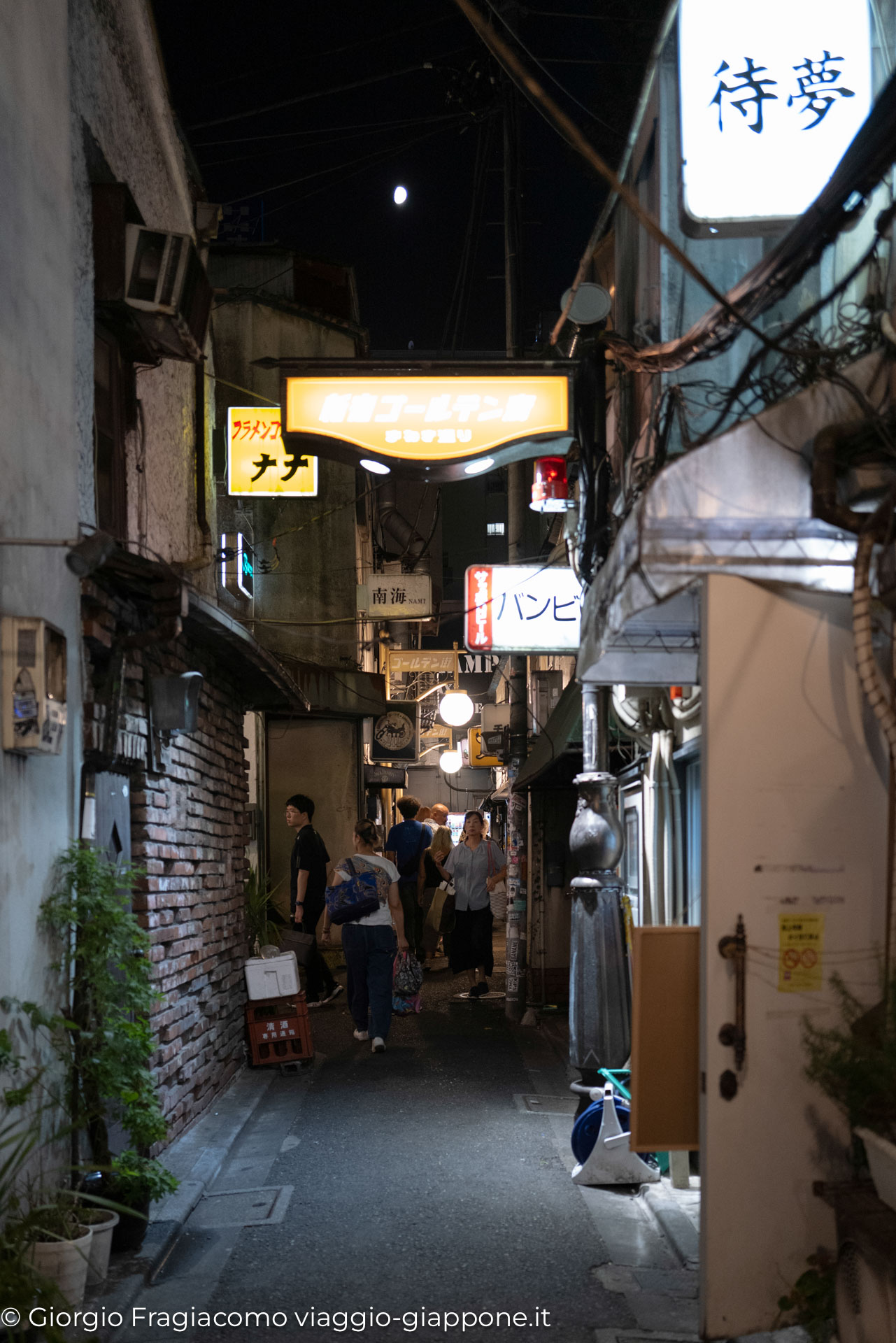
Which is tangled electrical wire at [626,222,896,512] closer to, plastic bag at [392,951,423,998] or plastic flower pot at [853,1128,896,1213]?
plastic flower pot at [853,1128,896,1213]

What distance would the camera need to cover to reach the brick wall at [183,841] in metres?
7.33

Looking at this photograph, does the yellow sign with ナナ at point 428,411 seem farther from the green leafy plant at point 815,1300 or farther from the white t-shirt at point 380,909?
the green leafy plant at point 815,1300

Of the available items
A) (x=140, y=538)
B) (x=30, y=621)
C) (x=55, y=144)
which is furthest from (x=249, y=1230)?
(x=55, y=144)

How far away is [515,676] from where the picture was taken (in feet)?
50.1

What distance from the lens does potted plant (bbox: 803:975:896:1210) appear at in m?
4.21

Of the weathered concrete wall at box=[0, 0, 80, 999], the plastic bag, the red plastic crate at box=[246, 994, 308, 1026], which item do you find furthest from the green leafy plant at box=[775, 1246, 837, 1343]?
the plastic bag

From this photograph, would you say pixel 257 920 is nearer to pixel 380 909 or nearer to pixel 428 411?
pixel 380 909

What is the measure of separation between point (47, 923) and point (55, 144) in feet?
14.2

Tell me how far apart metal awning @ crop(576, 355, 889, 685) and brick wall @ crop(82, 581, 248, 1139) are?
3.43 meters

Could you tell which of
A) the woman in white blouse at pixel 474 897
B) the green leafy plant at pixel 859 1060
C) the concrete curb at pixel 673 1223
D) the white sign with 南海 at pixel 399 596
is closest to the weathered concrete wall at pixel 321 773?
the white sign with 南海 at pixel 399 596

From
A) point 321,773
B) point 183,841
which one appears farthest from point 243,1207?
point 321,773

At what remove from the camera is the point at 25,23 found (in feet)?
19.9

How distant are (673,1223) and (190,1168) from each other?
10.6 ft

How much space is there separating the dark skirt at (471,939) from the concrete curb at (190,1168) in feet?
18.5
